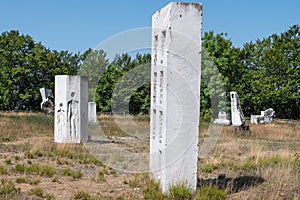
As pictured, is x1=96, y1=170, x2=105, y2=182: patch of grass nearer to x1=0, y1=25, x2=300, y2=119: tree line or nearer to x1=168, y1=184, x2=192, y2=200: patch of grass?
x1=168, y1=184, x2=192, y2=200: patch of grass

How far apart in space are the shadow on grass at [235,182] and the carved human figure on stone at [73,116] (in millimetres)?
7248

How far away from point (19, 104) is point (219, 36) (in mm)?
26260

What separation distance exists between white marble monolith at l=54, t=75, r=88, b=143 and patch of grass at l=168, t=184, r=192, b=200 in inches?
331

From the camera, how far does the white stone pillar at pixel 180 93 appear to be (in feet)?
20.4

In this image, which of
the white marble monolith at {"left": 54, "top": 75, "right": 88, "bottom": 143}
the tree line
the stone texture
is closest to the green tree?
the tree line

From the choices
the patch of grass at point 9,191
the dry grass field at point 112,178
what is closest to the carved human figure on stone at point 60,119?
the dry grass field at point 112,178

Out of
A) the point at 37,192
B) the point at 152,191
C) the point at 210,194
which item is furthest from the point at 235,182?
the point at 37,192

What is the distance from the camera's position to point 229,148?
13.6 meters

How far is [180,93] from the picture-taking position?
248 inches

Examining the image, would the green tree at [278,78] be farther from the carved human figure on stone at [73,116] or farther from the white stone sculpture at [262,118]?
the carved human figure on stone at [73,116]

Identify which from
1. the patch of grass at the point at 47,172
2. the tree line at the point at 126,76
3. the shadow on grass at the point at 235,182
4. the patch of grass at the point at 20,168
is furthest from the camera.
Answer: the tree line at the point at 126,76

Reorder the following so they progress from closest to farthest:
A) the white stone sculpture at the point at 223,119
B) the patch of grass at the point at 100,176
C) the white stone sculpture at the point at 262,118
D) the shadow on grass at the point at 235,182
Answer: the shadow on grass at the point at 235,182 < the patch of grass at the point at 100,176 < the white stone sculpture at the point at 223,119 < the white stone sculpture at the point at 262,118

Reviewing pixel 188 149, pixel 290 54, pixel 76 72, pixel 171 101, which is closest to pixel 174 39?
pixel 171 101

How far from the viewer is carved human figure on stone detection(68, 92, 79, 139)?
13930 millimetres
